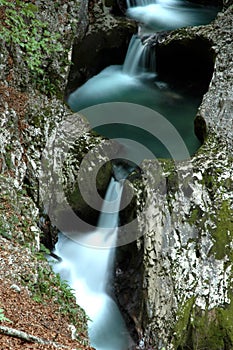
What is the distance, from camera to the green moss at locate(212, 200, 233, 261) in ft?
24.2

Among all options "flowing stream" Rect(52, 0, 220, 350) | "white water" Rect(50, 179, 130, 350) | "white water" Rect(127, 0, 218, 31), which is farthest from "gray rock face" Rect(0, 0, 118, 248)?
"white water" Rect(127, 0, 218, 31)

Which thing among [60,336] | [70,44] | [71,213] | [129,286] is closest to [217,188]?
[129,286]

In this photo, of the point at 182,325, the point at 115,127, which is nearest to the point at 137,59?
the point at 115,127

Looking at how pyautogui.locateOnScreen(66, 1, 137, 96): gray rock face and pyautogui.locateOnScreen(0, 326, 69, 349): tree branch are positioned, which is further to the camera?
pyautogui.locateOnScreen(66, 1, 137, 96): gray rock face

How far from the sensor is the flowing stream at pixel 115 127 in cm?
791

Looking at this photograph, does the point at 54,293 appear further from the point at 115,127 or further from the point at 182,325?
the point at 115,127

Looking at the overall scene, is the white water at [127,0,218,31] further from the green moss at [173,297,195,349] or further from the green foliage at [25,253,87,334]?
the green foliage at [25,253,87,334]

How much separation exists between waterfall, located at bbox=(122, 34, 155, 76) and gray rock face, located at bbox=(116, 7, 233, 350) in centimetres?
456

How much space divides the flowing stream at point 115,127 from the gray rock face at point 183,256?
0.39 meters

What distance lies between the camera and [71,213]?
29.8 feet

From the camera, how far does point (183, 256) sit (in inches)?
291

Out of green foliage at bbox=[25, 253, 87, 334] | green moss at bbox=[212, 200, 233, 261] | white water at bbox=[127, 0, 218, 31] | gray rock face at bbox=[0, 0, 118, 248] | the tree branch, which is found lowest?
the tree branch

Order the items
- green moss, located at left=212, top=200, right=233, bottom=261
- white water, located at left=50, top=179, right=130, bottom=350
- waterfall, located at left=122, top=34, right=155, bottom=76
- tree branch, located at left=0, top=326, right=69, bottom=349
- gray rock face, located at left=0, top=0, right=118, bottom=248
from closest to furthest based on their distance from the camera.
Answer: tree branch, located at left=0, top=326, right=69, bottom=349, green moss, located at left=212, top=200, right=233, bottom=261, white water, located at left=50, top=179, right=130, bottom=350, gray rock face, located at left=0, top=0, right=118, bottom=248, waterfall, located at left=122, top=34, right=155, bottom=76

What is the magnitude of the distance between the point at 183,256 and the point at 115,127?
15.2ft
